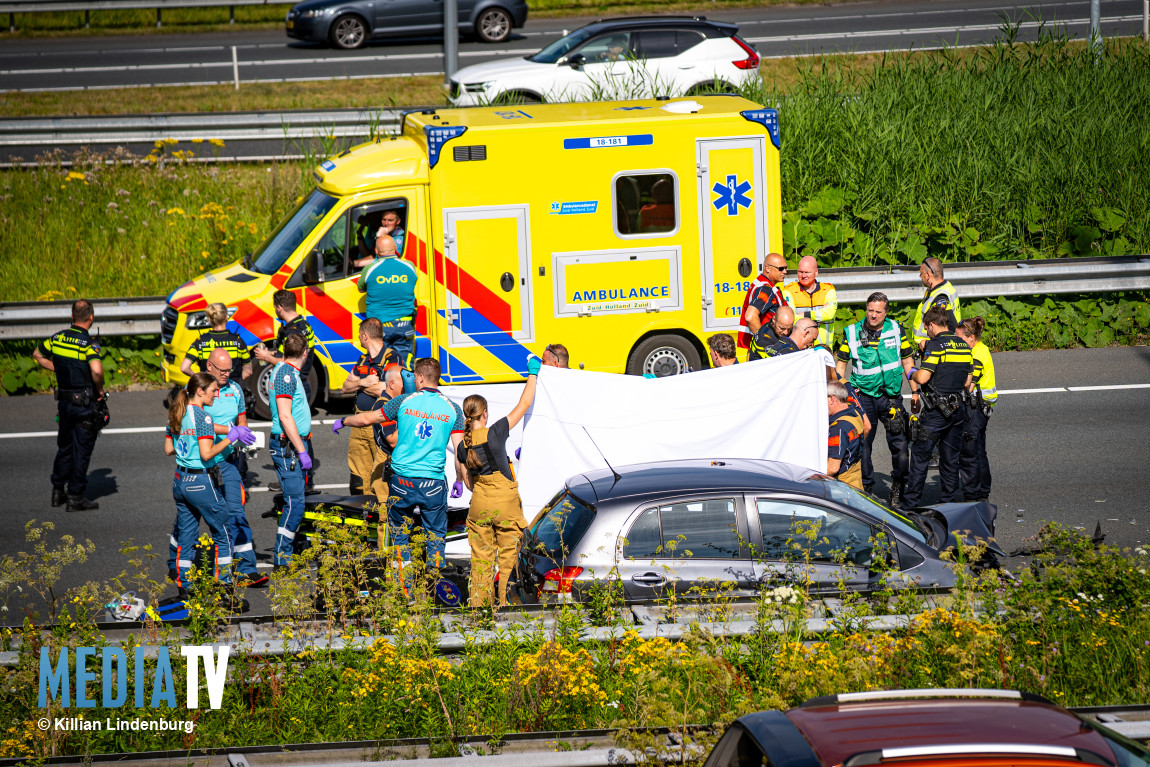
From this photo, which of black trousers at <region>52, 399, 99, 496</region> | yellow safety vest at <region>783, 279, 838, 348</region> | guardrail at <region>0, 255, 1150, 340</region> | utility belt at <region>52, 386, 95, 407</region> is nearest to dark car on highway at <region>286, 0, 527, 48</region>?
guardrail at <region>0, 255, 1150, 340</region>

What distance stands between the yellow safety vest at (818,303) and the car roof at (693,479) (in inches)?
140

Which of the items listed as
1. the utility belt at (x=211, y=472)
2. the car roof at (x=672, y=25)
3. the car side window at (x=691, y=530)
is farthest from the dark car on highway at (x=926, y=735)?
the car roof at (x=672, y=25)

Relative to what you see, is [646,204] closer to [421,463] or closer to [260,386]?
[260,386]

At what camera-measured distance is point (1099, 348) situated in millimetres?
15773

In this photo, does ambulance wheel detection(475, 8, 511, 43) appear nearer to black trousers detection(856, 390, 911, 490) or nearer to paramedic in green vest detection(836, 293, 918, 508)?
paramedic in green vest detection(836, 293, 918, 508)

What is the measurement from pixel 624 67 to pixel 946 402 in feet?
36.6

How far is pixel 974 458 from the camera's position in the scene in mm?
10461

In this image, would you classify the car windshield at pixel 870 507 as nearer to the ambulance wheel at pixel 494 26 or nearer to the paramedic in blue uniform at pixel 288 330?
the paramedic in blue uniform at pixel 288 330

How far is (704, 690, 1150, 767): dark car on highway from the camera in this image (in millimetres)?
3930

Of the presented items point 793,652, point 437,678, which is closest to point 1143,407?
point 793,652

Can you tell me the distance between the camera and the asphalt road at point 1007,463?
10.4m

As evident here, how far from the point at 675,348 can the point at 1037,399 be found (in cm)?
458

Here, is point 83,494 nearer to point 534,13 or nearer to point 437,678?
point 437,678

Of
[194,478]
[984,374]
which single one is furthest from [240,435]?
[984,374]
